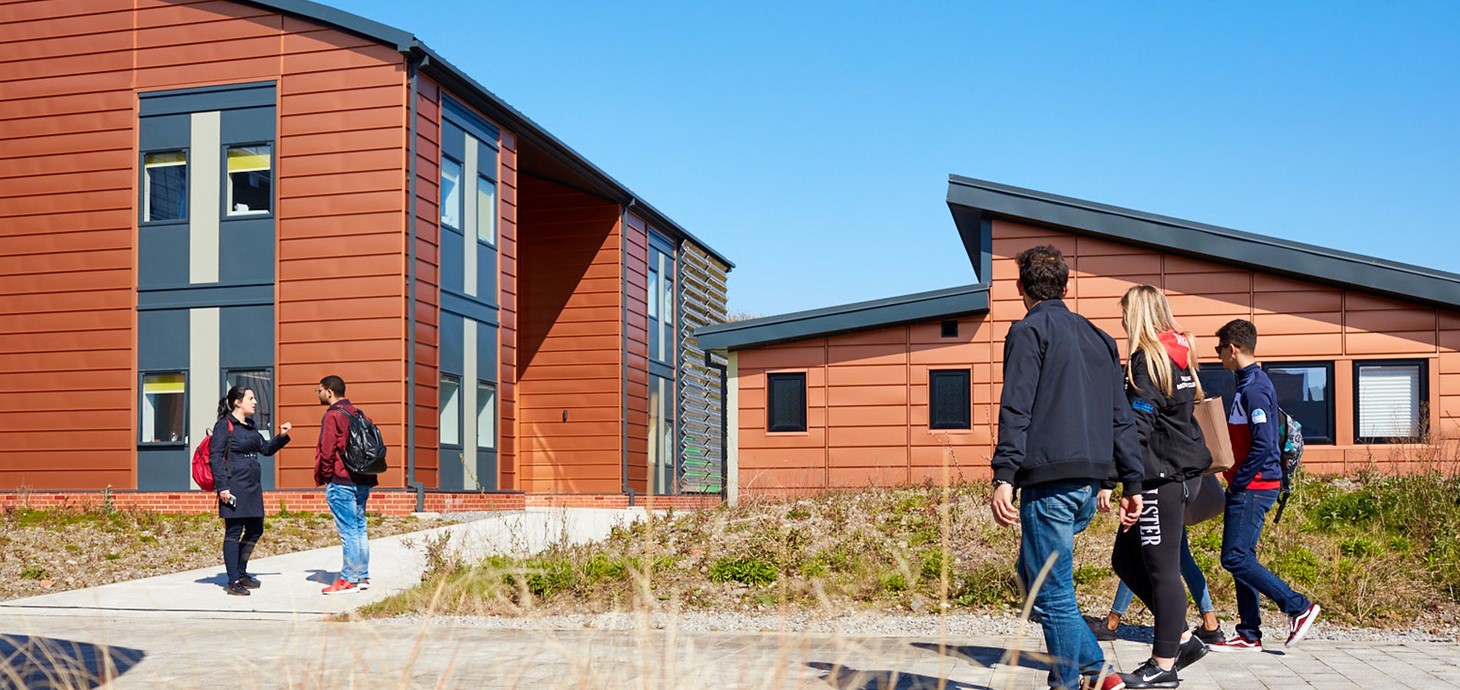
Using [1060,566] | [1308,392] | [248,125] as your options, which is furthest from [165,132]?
[1060,566]

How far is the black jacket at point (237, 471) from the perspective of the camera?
11.1 meters

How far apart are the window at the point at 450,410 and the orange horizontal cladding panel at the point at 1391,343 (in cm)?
1254

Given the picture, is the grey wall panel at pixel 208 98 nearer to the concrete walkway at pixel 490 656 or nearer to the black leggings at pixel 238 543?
the black leggings at pixel 238 543

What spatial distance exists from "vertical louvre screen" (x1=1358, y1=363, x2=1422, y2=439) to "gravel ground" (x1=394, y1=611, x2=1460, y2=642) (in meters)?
9.83

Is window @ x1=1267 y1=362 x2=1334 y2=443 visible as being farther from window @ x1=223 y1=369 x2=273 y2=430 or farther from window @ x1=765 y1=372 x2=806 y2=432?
window @ x1=223 y1=369 x2=273 y2=430

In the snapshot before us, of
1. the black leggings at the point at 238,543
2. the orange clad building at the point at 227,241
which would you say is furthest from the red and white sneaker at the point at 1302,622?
the orange clad building at the point at 227,241

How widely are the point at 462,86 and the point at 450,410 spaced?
4882mm

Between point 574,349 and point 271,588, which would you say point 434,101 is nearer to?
point 574,349

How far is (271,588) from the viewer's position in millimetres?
11641

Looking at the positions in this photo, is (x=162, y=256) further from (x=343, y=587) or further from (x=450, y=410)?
(x=343, y=587)

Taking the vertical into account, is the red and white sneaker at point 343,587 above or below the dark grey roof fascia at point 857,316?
below

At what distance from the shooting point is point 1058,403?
553 cm

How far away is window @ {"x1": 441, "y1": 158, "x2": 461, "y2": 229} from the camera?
21.0 meters

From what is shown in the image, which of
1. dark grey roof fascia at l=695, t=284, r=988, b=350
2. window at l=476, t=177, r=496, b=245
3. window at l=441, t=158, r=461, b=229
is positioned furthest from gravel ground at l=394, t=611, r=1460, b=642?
window at l=476, t=177, r=496, b=245
